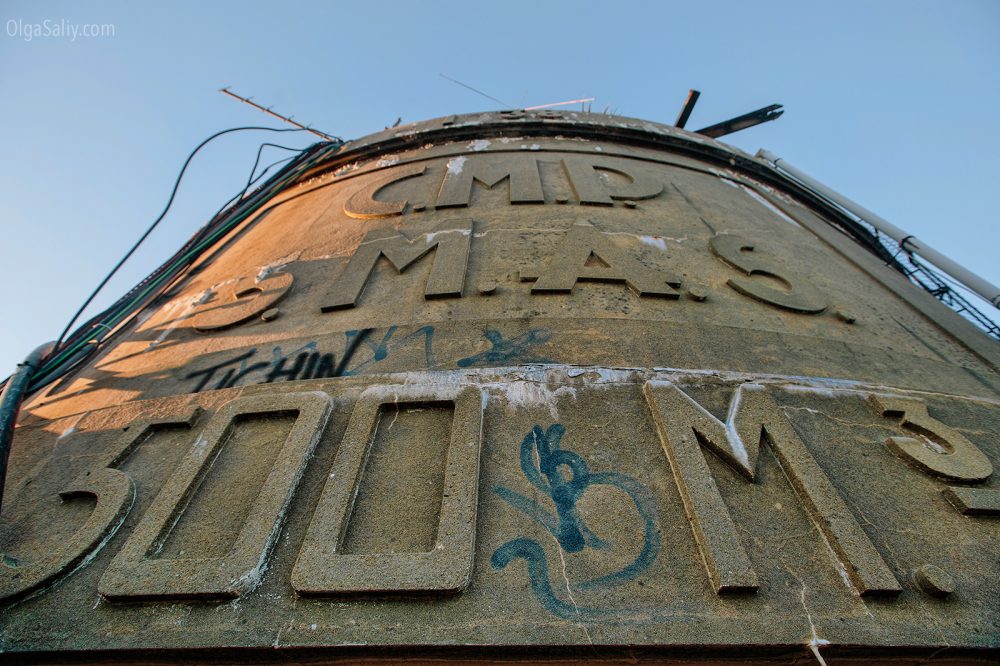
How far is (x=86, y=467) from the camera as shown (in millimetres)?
2824

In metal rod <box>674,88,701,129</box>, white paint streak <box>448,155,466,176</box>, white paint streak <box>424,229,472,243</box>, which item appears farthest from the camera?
metal rod <box>674,88,701,129</box>

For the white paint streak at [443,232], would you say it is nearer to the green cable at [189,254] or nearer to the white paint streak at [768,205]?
the green cable at [189,254]

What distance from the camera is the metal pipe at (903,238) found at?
5.63m

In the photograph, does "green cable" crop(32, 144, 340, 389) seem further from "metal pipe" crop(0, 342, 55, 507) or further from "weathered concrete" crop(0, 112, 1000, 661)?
"weathered concrete" crop(0, 112, 1000, 661)

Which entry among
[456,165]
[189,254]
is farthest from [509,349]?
[189,254]

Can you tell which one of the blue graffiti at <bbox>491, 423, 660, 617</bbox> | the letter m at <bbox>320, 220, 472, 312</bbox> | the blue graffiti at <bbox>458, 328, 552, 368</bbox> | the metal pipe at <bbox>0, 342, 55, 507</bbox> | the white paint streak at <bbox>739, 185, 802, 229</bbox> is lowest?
the blue graffiti at <bbox>491, 423, 660, 617</bbox>

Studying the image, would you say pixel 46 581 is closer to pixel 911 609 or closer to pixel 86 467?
pixel 86 467

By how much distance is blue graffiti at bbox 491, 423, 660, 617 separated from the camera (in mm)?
1972

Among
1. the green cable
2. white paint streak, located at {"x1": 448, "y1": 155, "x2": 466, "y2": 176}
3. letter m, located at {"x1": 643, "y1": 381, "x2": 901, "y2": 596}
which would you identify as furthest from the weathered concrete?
white paint streak, located at {"x1": 448, "y1": 155, "x2": 466, "y2": 176}

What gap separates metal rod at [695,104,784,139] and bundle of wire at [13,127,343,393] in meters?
7.21

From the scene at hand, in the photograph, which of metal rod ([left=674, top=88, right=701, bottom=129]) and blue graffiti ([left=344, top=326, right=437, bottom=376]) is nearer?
blue graffiti ([left=344, top=326, right=437, bottom=376])

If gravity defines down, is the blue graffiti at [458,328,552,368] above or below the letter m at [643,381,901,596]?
above

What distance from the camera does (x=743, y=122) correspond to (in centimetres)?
967

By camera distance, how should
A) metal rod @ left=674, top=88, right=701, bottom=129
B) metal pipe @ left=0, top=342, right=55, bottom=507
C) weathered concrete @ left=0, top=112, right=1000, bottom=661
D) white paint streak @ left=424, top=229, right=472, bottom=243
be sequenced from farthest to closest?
metal rod @ left=674, top=88, right=701, bottom=129, white paint streak @ left=424, top=229, right=472, bottom=243, metal pipe @ left=0, top=342, right=55, bottom=507, weathered concrete @ left=0, top=112, right=1000, bottom=661
